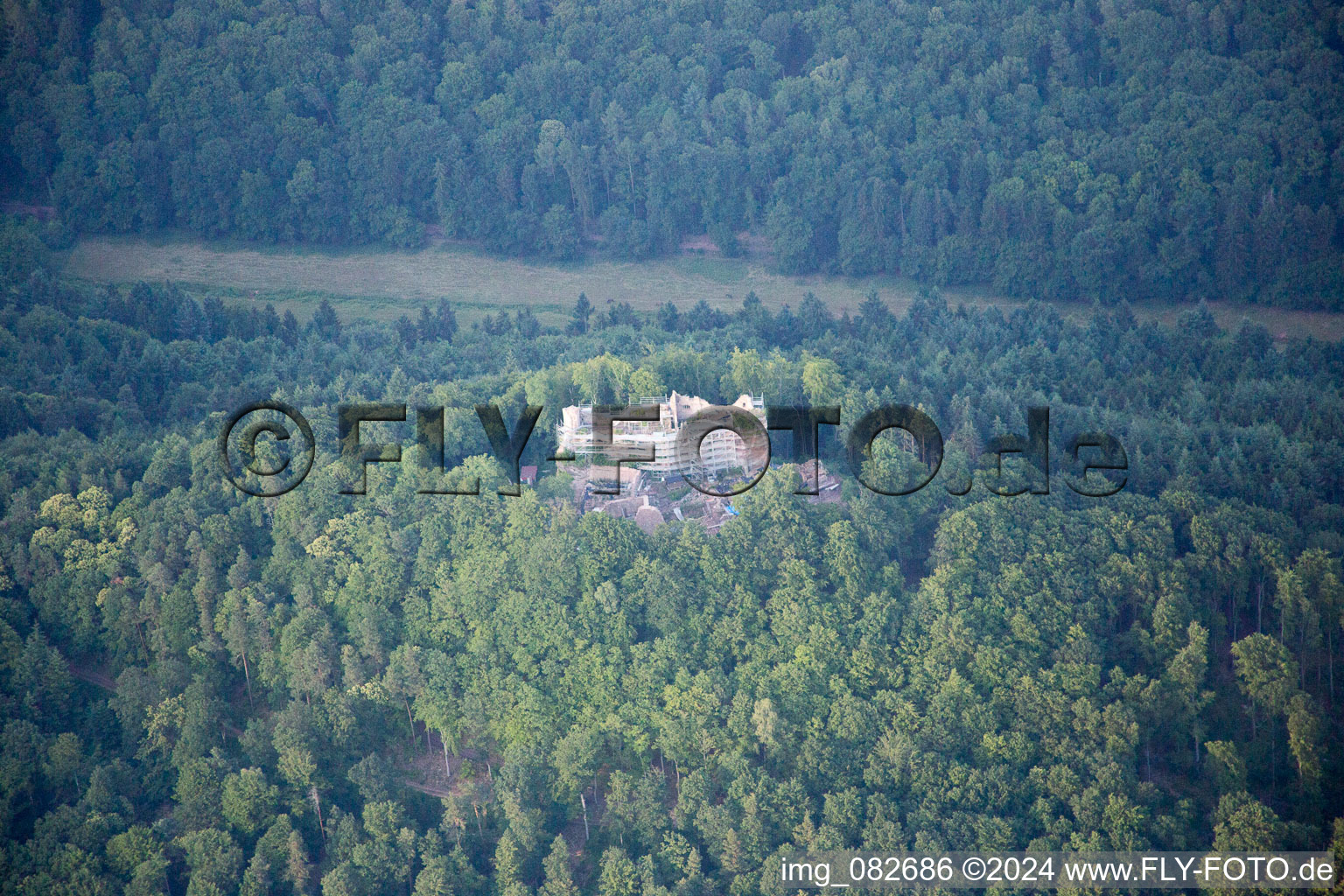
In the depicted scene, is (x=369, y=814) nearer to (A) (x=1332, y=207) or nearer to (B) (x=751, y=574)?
(B) (x=751, y=574)

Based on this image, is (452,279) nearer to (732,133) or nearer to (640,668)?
(732,133)

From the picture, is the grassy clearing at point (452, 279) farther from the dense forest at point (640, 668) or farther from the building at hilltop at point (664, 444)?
the building at hilltop at point (664, 444)

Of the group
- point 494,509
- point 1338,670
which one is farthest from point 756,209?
point 1338,670

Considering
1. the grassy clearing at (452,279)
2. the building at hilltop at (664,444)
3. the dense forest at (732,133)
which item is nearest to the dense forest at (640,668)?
the building at hilltop at (664,444)

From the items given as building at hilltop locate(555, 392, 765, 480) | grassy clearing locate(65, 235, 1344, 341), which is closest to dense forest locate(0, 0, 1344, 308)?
grassy clearing locate(65, 235, 1344, 341)

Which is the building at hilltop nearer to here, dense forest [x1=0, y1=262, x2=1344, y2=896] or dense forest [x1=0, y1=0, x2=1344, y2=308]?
dense forest [x1=0, y1=262, x2=1344, y2=896]

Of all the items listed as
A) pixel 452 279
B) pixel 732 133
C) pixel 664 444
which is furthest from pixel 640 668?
pixel 732 133
